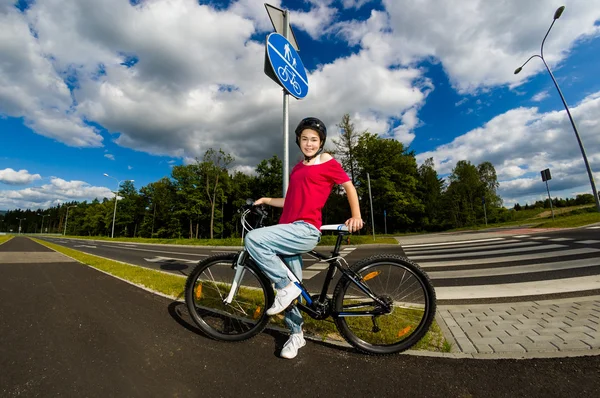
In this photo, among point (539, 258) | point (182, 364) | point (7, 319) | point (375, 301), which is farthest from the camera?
point (539, 258)

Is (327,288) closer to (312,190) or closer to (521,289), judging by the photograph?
(312,190)

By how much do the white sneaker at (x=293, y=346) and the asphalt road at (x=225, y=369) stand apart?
0.05m

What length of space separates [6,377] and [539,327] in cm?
442

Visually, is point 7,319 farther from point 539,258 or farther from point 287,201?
point 539,258

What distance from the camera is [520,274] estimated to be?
16.1 ft

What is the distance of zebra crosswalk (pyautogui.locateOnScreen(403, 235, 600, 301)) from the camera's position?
3.83m

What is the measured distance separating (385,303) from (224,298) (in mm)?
1559

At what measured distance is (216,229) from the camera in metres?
43.8

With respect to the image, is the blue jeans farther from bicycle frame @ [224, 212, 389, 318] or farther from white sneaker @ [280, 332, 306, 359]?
white sneaker @ [280, 332, 306, 359]

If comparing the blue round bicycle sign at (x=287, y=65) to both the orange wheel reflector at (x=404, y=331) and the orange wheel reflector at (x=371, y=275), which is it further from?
the orange wheel reflector at (x=404, y=331)

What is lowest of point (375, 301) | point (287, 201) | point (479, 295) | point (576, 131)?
point (479, 295)

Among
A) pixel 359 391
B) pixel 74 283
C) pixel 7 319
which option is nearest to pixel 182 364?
pixel 359 391

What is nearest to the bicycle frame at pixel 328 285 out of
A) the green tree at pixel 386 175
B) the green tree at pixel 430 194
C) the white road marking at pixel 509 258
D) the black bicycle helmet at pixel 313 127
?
the black bicycle helmet at pixel 313 127

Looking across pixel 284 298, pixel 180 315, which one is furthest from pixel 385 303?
pixel 180 315
